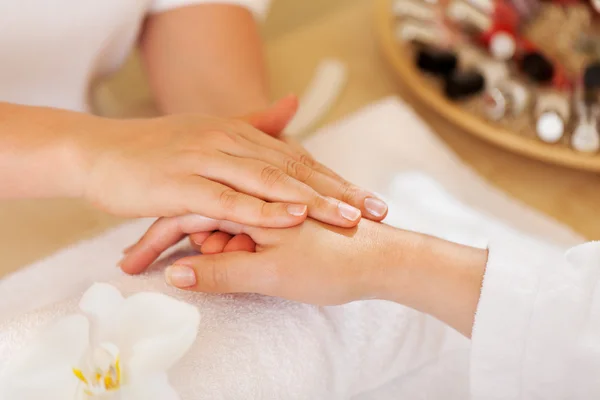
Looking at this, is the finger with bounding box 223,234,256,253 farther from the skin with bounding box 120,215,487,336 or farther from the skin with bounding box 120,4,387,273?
the skin with bounding box 120,4,387,273

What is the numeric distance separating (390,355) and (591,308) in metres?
0.19

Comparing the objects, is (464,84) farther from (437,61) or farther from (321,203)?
(321,203)

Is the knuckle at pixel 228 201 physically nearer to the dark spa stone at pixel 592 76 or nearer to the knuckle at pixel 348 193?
the knuckle at pixel 348 193

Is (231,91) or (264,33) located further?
(264,33)

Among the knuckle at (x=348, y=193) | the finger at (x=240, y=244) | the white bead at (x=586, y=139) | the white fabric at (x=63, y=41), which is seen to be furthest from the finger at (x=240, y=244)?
the white bead at (x=586, y=139)

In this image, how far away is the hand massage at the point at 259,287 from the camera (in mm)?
460

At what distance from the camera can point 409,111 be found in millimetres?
894

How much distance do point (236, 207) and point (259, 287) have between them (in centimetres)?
7

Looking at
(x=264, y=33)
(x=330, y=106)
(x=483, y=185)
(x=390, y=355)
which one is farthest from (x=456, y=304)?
(x=264, y=33)

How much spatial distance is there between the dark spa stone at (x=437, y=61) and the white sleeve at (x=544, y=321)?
0.40 metres

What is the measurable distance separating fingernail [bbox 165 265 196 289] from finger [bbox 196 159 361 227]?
6 centimetres

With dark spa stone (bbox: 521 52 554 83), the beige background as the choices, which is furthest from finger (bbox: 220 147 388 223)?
dark spa stone (bbox: 521 52 554 83)

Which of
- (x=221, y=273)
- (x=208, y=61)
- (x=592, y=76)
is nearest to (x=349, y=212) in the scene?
(x=221, y=273)

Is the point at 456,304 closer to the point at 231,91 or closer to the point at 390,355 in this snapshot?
the point at 390,355
